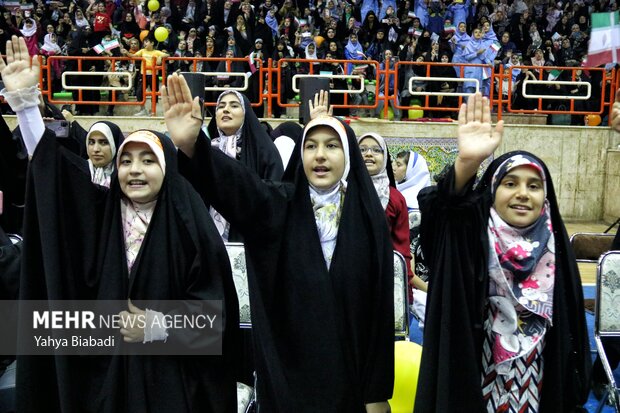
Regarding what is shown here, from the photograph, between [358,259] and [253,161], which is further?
[253,161]

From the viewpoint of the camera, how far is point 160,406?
255cm

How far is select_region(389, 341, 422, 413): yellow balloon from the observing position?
131 inches

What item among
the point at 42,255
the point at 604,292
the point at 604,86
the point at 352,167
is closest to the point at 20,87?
the point at 42,255

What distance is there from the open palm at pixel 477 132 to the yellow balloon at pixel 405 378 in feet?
4.42

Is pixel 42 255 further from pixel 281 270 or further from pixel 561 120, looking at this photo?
pixel 561 120

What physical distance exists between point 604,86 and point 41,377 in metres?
10.4

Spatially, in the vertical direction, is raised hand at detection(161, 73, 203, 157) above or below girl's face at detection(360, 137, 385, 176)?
above

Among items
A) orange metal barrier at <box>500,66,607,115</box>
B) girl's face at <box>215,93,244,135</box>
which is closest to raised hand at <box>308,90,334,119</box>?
girl's face at <box>215,93,244,135</box>

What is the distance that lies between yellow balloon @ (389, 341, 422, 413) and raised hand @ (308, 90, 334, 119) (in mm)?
1626

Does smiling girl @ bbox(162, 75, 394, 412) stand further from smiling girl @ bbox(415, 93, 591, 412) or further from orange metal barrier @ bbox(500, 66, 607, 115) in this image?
orange metal barrier @ bbox(500, 66, 607, 115)

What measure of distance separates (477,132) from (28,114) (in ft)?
5.58

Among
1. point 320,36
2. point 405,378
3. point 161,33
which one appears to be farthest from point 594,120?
point 405,378

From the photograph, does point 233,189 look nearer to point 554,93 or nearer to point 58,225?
point 58,225

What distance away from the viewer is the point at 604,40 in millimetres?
6148
